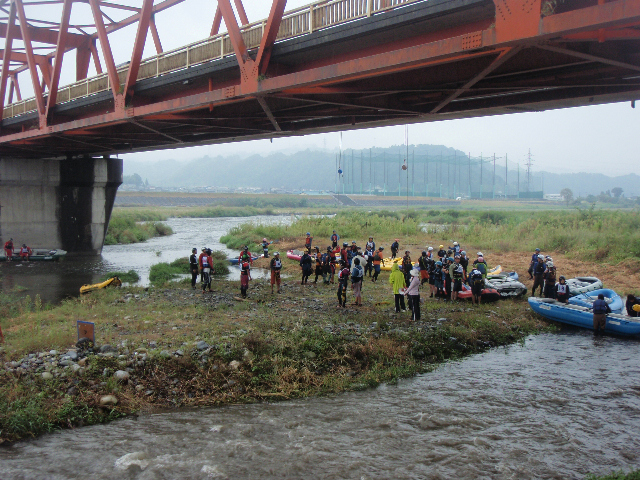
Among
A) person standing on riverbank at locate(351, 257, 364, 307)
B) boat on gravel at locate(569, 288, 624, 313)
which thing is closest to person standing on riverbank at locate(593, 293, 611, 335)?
boat on gravel at locate(569, 288, 624, 313)

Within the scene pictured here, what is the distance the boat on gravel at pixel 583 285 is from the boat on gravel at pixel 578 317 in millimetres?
3149

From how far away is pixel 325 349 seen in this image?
11062 mm

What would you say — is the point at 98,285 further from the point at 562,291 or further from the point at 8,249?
the point at 562,291

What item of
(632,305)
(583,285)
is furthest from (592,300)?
(583,285)

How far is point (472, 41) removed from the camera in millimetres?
8562

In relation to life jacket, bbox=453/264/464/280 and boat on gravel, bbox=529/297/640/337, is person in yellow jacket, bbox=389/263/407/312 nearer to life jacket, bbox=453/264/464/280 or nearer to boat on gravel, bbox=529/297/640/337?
life jacket, bbox=453/264/464/280

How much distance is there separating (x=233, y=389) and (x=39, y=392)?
3.37 meters

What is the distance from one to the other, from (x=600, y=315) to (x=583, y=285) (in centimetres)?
514

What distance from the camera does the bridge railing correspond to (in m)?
11.0

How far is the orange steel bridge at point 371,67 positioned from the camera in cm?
829

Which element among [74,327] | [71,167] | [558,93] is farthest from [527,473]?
[71,167]

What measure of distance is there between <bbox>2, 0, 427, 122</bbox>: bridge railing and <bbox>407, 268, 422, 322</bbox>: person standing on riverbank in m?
6.68

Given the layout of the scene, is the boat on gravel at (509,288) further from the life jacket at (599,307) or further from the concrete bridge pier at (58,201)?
the concrete bridge pier at (58,201)

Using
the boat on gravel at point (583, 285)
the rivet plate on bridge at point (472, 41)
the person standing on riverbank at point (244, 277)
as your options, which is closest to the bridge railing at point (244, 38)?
the rivet plate on bridge at point (472, 41)
